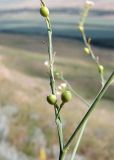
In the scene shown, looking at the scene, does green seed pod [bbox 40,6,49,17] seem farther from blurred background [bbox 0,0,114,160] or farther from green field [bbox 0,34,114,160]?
Result: green field [bbox 0,34,114,160]

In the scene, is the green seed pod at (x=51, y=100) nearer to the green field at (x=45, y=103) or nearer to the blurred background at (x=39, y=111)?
the blurred background at (x=39, y=111)

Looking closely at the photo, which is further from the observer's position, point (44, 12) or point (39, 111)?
point (39, 111)

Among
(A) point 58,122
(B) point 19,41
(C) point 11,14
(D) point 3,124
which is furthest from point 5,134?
(C) point 11,14

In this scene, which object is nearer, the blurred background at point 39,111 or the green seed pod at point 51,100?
the green seed pod at point 51,100

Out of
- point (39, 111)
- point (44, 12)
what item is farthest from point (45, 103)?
point (44, 12)

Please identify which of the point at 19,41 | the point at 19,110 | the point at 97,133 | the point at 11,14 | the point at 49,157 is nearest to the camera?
the point at 49,157

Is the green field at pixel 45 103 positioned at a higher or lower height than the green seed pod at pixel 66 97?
lower

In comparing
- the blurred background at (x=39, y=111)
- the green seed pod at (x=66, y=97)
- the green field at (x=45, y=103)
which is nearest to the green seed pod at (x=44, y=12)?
the green seed pod at (x=66, y=97)

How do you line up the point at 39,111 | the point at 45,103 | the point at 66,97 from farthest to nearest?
the point at 45,103
the point at 39,111
the point at 66,97

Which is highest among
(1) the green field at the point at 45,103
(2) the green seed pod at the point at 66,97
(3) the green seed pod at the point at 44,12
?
(3) the green seed pod at the point at 44,12

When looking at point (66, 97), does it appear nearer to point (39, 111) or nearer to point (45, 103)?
point (39, 111)

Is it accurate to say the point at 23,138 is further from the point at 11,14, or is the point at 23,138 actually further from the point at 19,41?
the point at 11,14
